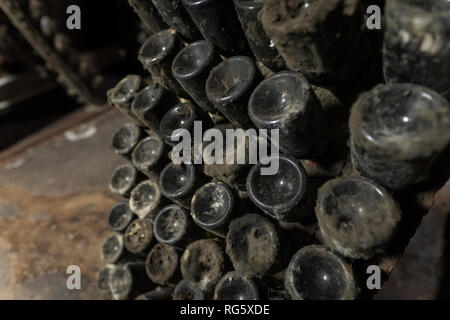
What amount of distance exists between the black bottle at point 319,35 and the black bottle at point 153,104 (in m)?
0.62

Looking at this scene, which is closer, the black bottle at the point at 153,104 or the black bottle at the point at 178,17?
the black bottle at the point at 178,17

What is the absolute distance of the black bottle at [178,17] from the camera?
108 cm

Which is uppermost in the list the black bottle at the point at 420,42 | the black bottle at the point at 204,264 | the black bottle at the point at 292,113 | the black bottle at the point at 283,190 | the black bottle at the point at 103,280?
the black bottle at the point at 420,42

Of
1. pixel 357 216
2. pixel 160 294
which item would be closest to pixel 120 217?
pixel 160 294

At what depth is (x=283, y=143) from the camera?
0.90 m

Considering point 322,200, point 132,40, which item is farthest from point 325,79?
point 132,40

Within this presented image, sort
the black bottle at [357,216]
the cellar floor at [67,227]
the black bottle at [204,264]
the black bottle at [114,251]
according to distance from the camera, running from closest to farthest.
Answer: the black bottle at [357,216], the black bottle at [204,264], the black bottle at [114,251], the cellar floor at [67,227]

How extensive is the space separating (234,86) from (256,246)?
51cm

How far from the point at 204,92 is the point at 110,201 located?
107cm

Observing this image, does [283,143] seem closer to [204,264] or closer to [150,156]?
[204,264]

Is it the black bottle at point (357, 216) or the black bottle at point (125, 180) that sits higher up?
the black bottle at point (357, 216)

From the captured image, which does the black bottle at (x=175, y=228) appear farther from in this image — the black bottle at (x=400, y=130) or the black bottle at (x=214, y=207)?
the black bottle at (x=400, y=130)

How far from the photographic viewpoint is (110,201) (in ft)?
6.09

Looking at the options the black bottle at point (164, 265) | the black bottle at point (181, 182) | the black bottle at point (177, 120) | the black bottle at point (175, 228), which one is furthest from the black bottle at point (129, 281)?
the black bottle at point (177, 120)
